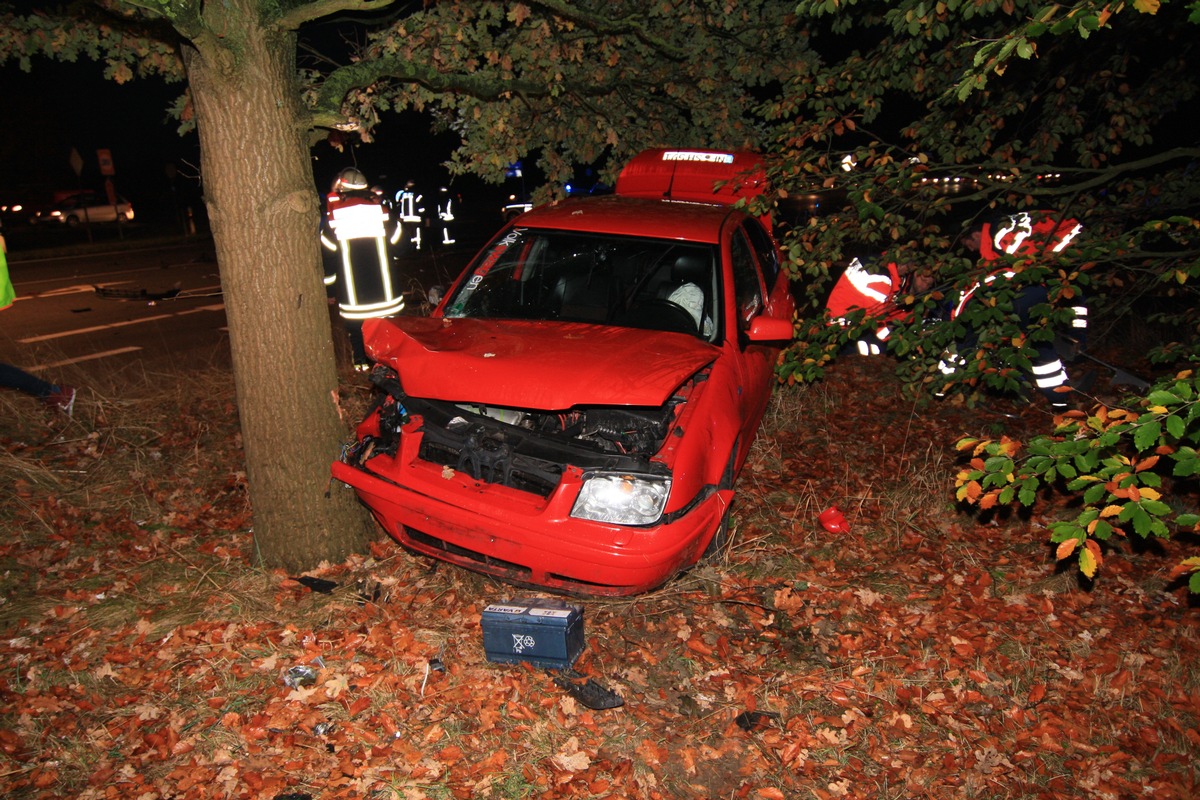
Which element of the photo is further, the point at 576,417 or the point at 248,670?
the point at 576,417

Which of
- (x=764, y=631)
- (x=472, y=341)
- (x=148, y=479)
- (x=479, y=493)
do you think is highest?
(x=472, y=341)

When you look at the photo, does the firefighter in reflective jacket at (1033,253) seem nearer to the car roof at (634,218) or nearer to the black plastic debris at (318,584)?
the car roof at (634,218)

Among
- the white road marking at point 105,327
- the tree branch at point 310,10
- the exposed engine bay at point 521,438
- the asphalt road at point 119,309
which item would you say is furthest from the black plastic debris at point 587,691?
the white road marking at point 105,327

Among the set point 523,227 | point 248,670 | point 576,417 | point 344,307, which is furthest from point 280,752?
point 344,307

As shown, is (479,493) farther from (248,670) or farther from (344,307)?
(344,307)

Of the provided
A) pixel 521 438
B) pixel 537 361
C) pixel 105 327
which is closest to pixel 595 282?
pixel 537 361

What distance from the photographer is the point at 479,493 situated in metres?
3.72

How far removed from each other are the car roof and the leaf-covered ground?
6.05ft

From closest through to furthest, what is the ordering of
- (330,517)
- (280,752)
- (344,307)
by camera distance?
(280,752) < (330,517) < (344,307)

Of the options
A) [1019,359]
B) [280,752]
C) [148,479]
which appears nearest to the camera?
[280,752]

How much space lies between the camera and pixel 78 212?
2744cm

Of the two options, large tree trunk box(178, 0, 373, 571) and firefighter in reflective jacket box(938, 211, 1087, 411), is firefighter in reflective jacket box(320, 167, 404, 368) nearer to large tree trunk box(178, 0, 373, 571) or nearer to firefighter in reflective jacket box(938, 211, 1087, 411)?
large tree trunk box(178, 0, 373, 571)

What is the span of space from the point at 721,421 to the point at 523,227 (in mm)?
1971

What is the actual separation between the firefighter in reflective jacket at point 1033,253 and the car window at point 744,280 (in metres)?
1.28
